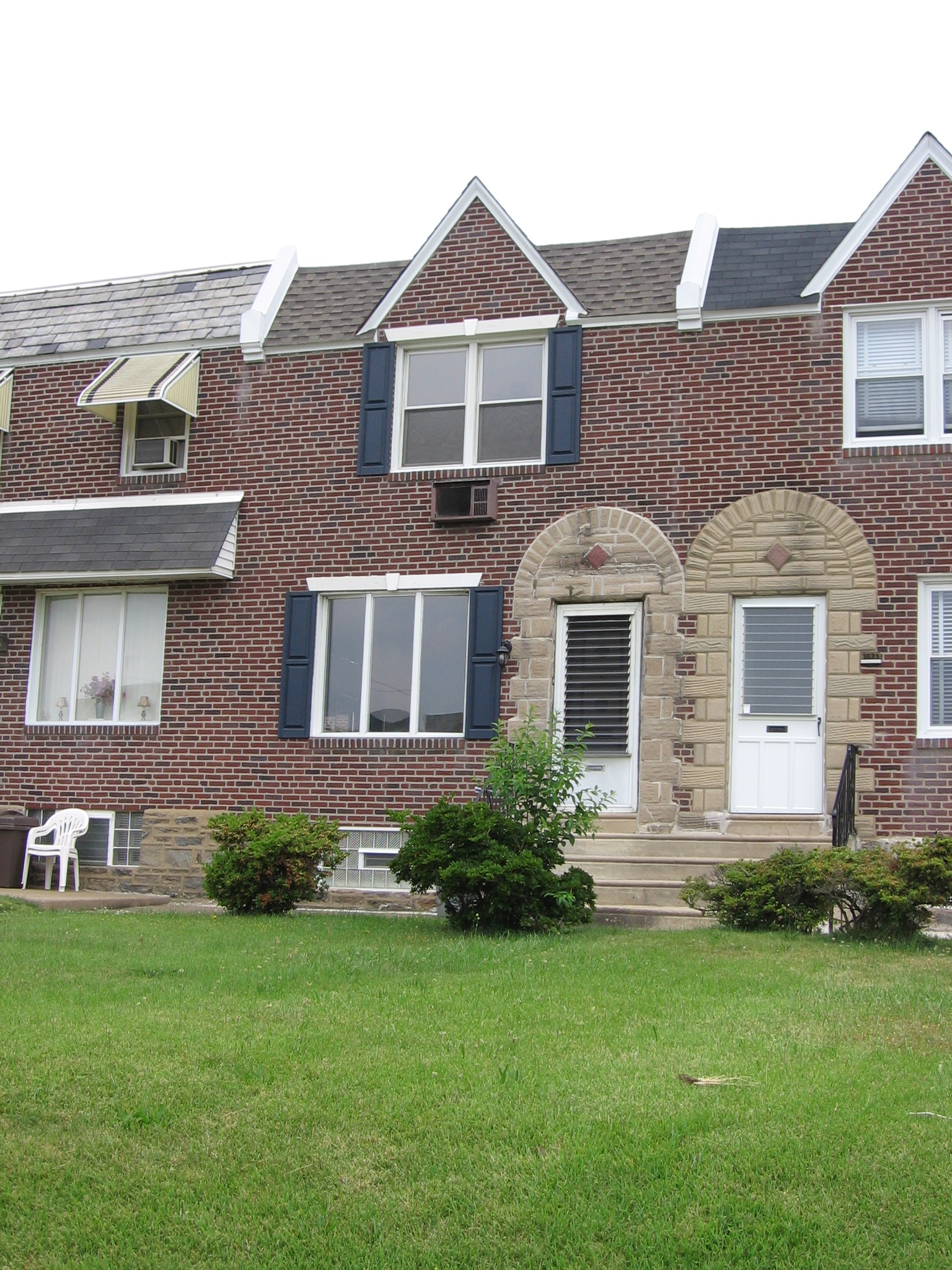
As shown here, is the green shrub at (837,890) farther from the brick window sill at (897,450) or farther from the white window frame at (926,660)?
the brick window sill at (897,450)

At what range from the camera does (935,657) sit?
13.8 m

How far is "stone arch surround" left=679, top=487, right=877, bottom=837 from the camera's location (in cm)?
1375

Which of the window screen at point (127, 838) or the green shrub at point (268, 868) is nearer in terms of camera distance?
the green shrub at point (268, 868)

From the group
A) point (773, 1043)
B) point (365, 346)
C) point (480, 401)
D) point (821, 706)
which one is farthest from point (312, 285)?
point (773, 1043)

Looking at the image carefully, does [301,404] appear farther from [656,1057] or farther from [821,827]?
[656,1057]

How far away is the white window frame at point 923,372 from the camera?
46.6 ft

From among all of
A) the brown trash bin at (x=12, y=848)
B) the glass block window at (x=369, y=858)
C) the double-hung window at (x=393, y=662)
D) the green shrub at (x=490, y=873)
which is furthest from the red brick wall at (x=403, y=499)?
the green shrub at (x=490, y=873)

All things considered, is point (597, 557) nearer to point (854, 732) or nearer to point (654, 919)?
point (854, 732)

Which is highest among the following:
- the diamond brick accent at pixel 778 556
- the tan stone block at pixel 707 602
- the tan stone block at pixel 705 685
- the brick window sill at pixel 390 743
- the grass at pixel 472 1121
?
the diamond brick accent at pixel 778 556

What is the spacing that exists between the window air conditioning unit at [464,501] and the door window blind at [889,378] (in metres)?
4.06

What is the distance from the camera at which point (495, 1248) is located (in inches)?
176

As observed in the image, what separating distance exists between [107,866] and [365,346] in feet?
22.6

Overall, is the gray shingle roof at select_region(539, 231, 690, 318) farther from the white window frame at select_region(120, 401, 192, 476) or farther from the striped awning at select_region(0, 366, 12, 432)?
the striped awning at select_region(0, 366, 12, 432)

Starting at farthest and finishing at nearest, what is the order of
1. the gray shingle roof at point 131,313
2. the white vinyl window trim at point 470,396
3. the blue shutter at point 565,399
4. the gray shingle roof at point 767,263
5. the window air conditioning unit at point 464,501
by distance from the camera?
the gray shingle roof at point 131,313 < the white vinyl window trim at point 470,396 < the window air conditioning unit at point 464,501 < the blue shutter at point 565,399 < the gray shingle roof at point 767,263
